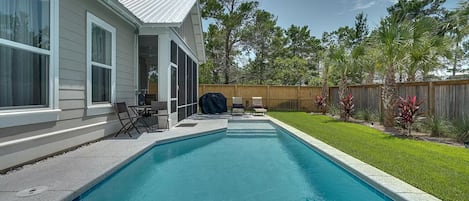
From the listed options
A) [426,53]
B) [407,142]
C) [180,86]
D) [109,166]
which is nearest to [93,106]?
[109,166]

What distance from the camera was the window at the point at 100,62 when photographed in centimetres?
581

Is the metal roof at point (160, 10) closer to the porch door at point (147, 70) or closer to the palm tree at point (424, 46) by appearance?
the porch door at point (147, 70)

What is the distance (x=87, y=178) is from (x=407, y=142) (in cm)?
670

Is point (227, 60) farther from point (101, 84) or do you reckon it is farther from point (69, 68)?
point (69, 68)

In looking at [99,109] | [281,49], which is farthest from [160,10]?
[281,49]

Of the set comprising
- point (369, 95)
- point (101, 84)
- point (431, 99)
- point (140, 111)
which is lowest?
point (140, 111)

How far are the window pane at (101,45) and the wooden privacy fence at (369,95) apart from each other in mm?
9044

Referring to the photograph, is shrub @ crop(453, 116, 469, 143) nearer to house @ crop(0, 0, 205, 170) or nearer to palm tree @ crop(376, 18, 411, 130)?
palm tree @ crop(376, 18, 411, 130)

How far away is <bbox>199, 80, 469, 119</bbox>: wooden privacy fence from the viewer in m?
7.59

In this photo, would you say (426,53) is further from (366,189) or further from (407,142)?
(366,189)

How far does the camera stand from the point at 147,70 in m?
12.5

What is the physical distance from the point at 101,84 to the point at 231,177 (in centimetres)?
390

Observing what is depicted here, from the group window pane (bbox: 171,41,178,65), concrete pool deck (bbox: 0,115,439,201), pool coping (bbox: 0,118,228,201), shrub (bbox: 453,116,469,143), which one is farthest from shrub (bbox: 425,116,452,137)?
window pane (bbox: 171,41,178,65)

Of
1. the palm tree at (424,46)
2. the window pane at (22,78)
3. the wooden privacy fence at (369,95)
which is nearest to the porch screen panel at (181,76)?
the window pane at (22,78)
